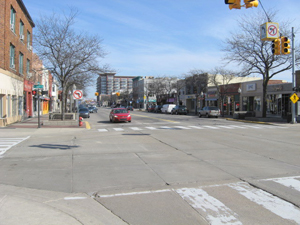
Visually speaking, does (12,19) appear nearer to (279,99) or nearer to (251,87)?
(279,99)

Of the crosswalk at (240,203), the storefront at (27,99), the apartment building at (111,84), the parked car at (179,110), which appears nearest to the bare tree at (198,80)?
the parked car at (179,110)

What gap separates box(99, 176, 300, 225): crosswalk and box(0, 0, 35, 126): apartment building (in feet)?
63.5

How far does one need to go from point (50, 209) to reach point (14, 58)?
2370 cm

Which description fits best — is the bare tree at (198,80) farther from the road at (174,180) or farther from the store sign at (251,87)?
the road at (174,180)

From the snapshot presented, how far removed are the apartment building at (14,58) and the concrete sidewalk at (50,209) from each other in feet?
57.5

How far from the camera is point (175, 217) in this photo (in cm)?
423

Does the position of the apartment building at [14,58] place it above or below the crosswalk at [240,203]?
above

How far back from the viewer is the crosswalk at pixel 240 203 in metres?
4.19

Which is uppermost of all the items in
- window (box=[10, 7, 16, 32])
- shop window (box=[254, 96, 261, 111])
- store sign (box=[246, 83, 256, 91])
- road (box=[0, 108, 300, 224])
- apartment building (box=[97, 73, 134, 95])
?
apartment building (box=[97, 73, 134, 95])

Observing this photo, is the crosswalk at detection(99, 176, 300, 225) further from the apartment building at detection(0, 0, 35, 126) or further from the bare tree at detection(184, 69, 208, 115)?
the bare tree at detection(184, 69, 208, 115)

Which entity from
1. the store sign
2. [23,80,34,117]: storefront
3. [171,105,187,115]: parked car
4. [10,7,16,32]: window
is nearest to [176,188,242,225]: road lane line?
[10,7,16,32]: window

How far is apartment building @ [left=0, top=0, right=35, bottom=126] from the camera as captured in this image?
2098cm

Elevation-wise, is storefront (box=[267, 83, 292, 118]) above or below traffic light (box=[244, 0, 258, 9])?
below

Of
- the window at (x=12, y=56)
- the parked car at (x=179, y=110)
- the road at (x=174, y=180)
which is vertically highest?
the window at (x=12, y=56)
